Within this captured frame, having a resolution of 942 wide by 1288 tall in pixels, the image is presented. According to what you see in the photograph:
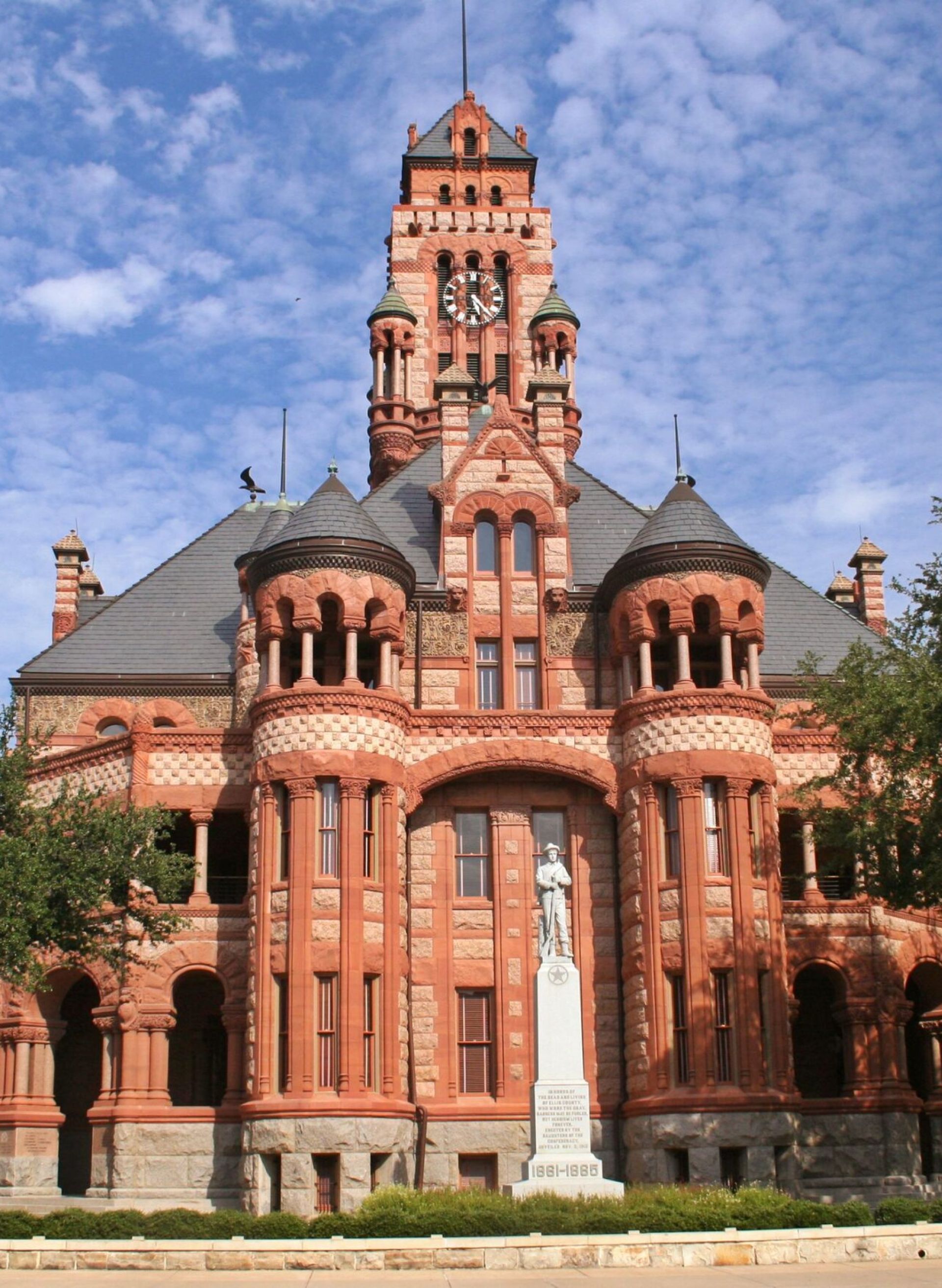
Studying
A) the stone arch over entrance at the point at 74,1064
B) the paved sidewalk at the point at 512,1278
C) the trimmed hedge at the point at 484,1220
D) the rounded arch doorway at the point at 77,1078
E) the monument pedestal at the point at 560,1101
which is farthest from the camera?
the rounded arch doorway at the point at 77,1078

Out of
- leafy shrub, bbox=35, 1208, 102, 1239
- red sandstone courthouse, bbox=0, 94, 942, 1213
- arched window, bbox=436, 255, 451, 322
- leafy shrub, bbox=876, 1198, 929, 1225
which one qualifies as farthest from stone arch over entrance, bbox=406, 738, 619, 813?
arched window, bbox=436, 255, 451, 322

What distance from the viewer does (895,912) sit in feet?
139

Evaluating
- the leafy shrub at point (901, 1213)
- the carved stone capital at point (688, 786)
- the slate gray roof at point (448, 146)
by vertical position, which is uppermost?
the slate gray roof at point (448, 146)

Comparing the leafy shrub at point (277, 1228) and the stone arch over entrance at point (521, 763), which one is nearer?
the leafy shrub at point (277, 1228)

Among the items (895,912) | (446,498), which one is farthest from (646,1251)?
(446,498)

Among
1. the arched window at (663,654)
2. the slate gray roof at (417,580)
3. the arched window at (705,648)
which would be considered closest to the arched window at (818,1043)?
the arched window at (705,648)

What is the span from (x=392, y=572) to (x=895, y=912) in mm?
16169

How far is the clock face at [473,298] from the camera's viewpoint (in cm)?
6550

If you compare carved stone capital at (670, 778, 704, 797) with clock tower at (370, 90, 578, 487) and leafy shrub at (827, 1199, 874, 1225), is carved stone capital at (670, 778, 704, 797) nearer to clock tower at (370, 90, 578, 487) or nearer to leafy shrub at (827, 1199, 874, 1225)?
leafy shrub at (827, 1199, 874, 1225)

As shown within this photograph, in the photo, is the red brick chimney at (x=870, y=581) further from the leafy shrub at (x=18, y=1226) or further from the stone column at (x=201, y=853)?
the leafy shrub at (x=18, y=1226)

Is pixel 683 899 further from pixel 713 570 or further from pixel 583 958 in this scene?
pixel 713 570

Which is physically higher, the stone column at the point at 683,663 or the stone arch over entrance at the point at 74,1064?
the stone column at the point at 683,663

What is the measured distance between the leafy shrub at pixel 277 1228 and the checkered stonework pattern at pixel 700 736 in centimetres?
1715

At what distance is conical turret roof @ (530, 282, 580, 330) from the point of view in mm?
62188
